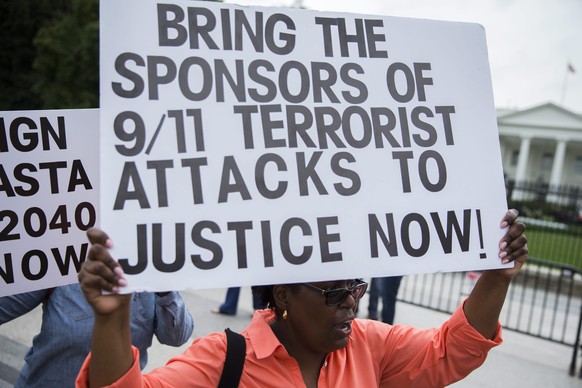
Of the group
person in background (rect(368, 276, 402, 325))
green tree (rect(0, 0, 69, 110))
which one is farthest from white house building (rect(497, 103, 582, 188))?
person in background (rect(368, 276, 402, 325))

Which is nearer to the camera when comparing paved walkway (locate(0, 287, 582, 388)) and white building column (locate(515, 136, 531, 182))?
paved walkway (locate(0, 287, 582, 388))

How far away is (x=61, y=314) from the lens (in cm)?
209

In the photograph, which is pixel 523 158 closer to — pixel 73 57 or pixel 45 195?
pixel 73 57

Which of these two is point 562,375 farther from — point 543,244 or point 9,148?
point 543,244

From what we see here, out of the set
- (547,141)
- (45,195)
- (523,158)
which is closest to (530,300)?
(45,195)

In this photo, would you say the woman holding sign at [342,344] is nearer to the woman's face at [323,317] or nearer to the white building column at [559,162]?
the woman's face at [323,317]

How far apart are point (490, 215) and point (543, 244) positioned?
630 inches

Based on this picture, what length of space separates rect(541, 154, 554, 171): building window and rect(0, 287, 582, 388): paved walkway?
5267 cm

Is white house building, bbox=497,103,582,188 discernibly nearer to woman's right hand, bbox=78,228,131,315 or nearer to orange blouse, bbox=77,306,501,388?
orange blouse, bbox=77,306,501,388

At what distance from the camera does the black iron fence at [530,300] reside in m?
7.28

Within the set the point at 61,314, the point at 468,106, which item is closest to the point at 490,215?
the point at 468,106

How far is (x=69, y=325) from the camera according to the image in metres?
2.06

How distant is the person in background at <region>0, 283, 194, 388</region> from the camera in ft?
6.79

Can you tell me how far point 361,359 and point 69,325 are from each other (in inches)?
44.8
